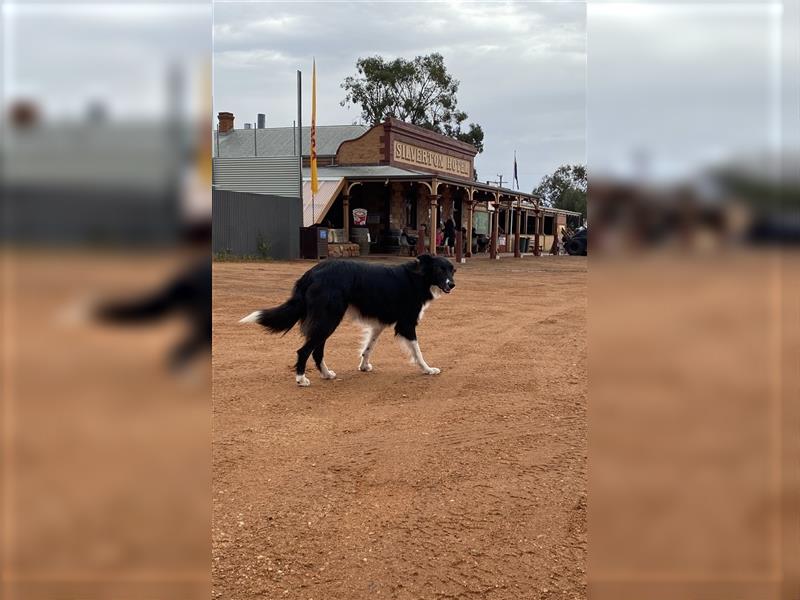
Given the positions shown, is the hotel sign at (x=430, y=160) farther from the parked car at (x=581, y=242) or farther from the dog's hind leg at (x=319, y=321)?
the parked car at (x=581, y=242)

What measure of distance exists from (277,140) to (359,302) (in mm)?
33100

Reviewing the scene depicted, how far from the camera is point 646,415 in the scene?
0.68m

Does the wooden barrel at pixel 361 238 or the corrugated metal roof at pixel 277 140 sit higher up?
the corrugated metal roof at pixel 277 140

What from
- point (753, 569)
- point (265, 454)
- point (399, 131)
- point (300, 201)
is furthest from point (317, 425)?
point (399, 131)

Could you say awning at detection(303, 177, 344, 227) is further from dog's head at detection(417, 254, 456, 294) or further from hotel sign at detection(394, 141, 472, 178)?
dog's head at detection(417, 254, 456, 294)

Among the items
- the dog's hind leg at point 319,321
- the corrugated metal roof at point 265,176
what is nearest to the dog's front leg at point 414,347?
the dog's hind leg at point 319,321

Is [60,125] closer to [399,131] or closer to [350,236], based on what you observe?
[350,236]

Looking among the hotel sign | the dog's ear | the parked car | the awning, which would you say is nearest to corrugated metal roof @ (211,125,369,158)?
the hotel sign

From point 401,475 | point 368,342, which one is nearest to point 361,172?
point 368,342

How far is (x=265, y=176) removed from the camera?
26453 millimetres

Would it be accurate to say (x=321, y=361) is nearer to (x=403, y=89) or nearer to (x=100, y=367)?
(x=100, y=367)

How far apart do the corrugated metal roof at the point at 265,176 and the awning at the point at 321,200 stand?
2.51 feet

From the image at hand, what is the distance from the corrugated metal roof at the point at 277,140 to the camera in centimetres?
3394

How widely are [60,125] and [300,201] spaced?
77.5ft
